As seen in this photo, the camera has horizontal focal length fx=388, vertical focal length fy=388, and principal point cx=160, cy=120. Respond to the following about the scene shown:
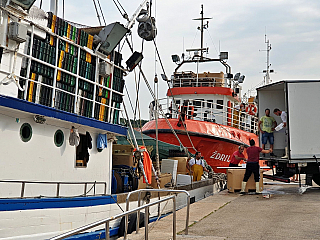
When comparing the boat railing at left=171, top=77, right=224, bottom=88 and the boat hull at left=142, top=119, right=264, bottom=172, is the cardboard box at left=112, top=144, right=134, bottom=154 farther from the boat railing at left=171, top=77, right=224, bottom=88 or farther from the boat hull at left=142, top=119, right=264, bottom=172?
the boat railing at left=171, top=77, right=224, bottom=88

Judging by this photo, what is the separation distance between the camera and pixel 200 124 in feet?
58.2

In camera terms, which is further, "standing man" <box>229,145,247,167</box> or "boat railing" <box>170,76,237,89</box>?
"boat railing" <box>170,76,237,89</box>

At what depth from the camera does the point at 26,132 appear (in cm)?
690

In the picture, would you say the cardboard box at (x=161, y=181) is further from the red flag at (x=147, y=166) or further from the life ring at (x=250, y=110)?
the life ring at (x=250, y=110)

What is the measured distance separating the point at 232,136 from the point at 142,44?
389 inches

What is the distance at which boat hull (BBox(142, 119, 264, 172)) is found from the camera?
17.4 meters

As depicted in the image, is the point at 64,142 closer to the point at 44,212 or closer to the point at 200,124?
the point at 44,212

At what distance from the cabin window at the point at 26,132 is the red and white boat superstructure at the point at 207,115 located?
30.3 feet

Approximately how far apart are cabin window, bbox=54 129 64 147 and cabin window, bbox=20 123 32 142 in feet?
2.33

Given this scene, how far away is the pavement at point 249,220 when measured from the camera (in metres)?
6.24

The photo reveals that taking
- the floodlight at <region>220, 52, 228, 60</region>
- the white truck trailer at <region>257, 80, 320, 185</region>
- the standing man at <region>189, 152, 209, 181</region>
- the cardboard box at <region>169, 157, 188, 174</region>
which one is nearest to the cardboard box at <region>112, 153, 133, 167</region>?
the cardboard box at <region>169, 157, 188, 174</region>

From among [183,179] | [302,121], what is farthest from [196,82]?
[302,121]

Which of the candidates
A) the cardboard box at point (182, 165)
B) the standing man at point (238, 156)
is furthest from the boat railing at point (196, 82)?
the cardboard box at point (182, 165)

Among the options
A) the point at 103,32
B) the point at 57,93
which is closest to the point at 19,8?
the point at 57,93
